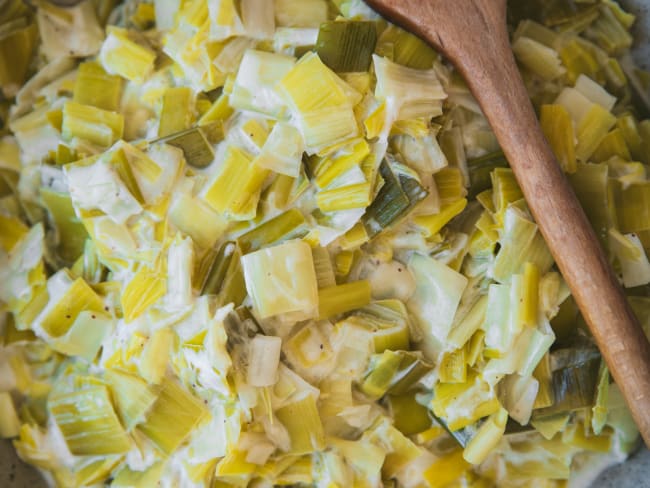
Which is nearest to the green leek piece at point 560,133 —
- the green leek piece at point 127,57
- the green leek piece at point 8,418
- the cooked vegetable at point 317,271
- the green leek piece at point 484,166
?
the cooked vegetable at point 317,271

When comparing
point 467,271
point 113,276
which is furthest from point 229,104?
point 467,271

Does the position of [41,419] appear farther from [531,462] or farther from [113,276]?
[531,462]

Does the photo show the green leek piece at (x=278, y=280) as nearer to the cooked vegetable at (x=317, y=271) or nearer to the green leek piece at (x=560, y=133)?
the cooked vegetable at (x=317, y=271)

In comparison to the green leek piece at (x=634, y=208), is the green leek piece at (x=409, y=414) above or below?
below

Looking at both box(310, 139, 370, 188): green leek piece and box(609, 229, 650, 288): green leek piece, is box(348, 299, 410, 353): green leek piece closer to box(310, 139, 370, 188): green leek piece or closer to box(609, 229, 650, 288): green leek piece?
box(310, 139, 370, 188): green leek piece

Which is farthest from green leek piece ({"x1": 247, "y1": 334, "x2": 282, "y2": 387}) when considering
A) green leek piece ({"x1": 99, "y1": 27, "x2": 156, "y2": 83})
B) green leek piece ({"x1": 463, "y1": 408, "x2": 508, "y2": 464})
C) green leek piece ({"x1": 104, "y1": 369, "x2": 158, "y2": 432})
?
green leek piece ({"x1": 99, "y1": 27, "x2": 156, "y2": 83})

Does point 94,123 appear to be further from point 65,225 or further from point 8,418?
point 8,418
